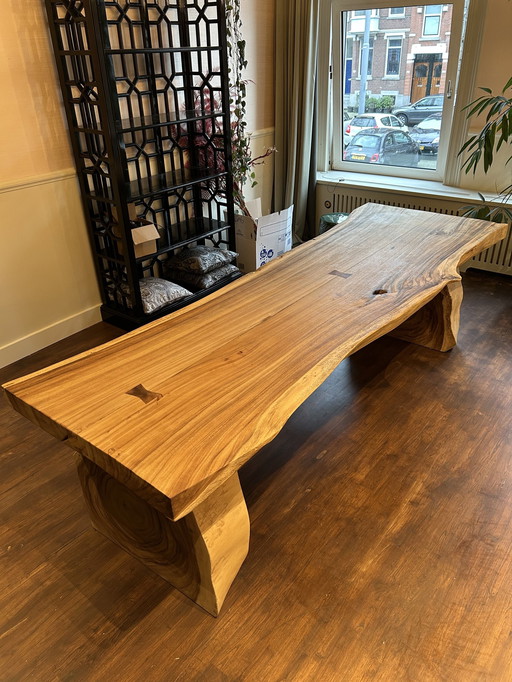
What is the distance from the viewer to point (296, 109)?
366 centimetres

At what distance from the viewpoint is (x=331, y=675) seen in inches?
51.9

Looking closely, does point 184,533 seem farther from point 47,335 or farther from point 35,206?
point 35,206

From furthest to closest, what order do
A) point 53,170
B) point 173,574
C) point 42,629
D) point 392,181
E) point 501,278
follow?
1. point 392,181
2. point 501,278
3. point 53,170
4. point 173,574
5. point 42,629

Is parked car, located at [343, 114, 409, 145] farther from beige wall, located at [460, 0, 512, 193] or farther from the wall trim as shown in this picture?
the wall trim

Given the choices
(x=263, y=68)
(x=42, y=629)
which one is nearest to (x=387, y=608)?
(x=42, y=629)

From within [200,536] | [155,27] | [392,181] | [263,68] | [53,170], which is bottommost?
[200,536]

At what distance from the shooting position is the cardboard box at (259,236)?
3363 mm

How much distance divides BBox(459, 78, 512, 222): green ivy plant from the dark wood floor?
1.34 m

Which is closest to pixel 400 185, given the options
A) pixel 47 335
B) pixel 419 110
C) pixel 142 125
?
pixel 419 110

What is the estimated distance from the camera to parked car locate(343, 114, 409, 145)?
3.77m

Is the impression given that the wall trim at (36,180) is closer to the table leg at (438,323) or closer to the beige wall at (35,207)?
the beige wall at (35,207)

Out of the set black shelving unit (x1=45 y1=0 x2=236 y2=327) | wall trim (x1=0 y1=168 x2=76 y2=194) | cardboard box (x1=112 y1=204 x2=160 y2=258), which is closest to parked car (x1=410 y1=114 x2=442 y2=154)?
black shelving unit (x1=45 y1=0 x2=236 y2=327)

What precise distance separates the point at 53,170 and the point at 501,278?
9.17ft

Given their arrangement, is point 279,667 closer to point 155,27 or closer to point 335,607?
point 335,607
